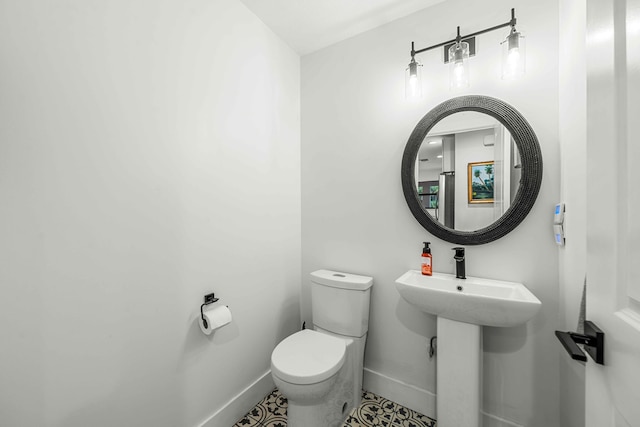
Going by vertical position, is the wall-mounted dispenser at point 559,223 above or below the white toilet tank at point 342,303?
above

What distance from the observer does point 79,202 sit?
Result: 95 centimetres

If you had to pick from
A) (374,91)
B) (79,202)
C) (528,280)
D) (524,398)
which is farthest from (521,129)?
(79,202)

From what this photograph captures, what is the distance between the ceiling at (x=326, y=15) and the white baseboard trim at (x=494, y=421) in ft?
7.93

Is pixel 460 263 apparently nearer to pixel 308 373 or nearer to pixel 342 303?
pixel 342 303

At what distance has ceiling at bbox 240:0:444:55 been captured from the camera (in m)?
1.56

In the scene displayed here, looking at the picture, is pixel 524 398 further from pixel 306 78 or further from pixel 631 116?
pixel 306 78

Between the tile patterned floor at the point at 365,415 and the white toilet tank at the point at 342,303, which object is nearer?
the tile patterned floor at the point at 365,415

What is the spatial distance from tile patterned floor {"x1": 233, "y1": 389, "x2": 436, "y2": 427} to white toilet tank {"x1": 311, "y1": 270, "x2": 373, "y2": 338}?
0.46 m

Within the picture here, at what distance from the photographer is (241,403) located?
5.08 feet

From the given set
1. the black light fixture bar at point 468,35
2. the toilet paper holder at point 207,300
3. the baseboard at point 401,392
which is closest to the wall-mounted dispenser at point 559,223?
the black light fixture bar at point 468,35

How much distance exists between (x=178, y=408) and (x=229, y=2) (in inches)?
87.1

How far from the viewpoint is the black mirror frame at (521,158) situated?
132 cm

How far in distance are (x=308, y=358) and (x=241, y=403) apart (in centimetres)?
61

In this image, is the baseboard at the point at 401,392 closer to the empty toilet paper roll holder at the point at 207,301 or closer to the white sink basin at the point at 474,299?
the white sink basin at the point at 474,299
